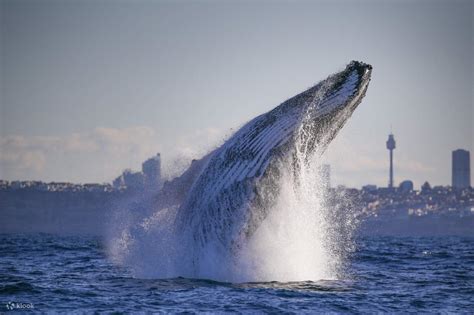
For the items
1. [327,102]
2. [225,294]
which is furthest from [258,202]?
[327,102]

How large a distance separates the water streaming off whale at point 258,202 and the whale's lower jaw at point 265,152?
2 cm

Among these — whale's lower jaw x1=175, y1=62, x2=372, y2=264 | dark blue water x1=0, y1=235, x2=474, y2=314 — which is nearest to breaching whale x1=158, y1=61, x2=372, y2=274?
whale's lower jaw x1=175, y1=62, x2=372, y2=264

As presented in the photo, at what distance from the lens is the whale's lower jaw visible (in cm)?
1335

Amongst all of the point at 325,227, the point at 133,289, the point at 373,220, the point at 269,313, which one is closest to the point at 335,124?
the point at 325,227

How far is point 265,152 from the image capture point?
13.4 meters

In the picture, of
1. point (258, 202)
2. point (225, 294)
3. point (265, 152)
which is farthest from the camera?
point (258, 202)

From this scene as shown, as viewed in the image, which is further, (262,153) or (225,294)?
(262,153)

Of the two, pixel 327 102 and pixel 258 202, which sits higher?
pixel 327 102

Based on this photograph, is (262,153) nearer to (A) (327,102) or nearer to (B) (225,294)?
(A) (327,102)

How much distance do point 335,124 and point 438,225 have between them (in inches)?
6672

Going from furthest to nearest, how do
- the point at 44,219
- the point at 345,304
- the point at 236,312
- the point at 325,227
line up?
the point at 44,219, the point at 325,227, the point at 345,304, the point at 236,312

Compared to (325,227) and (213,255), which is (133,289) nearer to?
(213,255)

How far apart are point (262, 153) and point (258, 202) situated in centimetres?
88

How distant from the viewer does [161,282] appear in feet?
48.1
